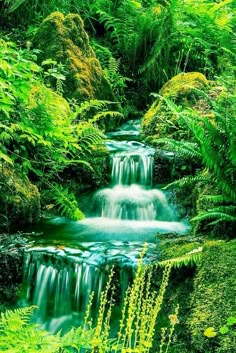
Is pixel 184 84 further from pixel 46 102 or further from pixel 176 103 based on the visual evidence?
pixel 46 102

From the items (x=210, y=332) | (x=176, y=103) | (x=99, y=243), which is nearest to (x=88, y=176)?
(x=99, y=243)

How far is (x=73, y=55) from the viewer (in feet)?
28.6

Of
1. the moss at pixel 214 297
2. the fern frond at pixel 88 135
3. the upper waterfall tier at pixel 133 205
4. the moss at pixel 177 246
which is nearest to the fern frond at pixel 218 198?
the moss at pixel 177 246

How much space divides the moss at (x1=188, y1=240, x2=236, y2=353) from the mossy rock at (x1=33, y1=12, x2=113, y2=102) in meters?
4.75

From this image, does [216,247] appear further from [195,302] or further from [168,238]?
[168,238]

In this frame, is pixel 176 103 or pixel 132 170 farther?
pixel 176 103

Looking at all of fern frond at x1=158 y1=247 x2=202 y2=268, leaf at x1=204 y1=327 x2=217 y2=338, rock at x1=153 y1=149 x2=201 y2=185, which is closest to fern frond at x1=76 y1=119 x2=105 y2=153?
rock at x1=153 y1=149 x2=201 y2=185

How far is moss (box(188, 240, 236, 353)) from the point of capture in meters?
3.45

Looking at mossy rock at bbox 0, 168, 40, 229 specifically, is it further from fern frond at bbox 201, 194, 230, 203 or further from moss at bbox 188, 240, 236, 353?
moss at bbox 188, 240, 236, 353

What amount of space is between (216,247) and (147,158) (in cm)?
294

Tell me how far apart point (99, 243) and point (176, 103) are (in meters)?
3.51

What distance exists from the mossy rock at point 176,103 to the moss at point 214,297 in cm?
319

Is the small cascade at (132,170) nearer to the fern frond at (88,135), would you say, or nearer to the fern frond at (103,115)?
the fern frond at (88,135)

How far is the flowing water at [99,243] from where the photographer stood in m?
4.64
